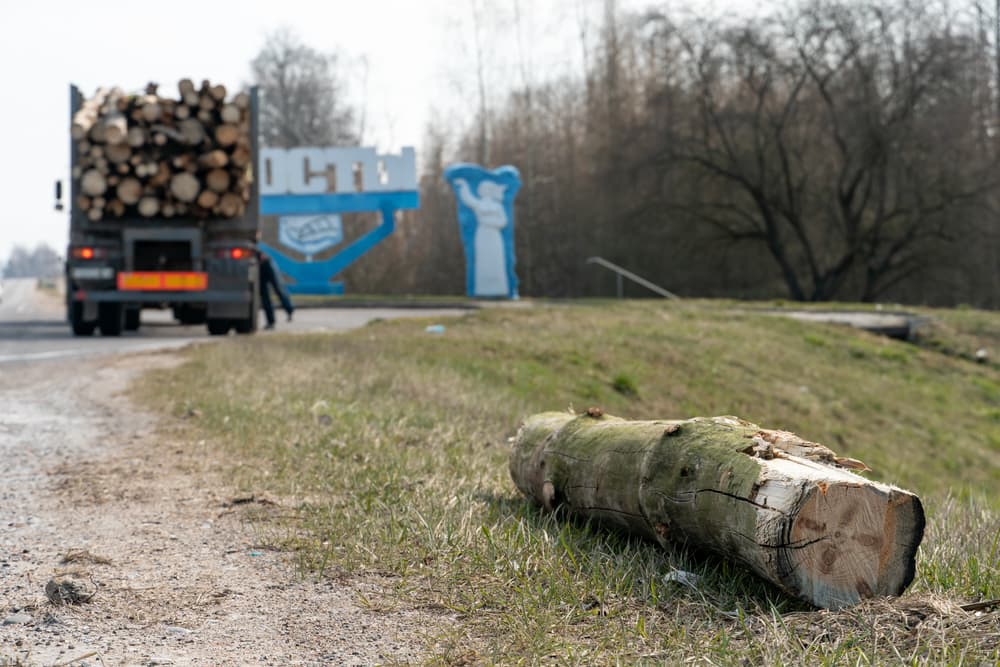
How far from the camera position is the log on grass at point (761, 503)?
9.87 ft

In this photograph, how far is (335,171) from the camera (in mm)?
33875

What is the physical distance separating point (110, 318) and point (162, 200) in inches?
79.3

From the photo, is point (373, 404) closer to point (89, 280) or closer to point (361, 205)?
point (89, 280)

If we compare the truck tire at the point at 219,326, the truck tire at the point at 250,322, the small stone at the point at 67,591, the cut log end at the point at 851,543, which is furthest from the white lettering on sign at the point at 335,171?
the cut log end at the point at 851,543

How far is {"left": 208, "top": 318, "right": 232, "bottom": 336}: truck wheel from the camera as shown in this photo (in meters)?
15.4

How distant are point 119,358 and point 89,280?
3.62m

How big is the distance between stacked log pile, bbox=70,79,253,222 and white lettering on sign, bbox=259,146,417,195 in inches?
745

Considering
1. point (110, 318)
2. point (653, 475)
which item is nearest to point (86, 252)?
point (110, 318)

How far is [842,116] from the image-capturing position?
2967 cm

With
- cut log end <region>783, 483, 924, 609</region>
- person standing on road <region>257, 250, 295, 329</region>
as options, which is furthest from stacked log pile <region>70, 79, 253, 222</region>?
cut log end <region>783, 483, 924, 609</region>

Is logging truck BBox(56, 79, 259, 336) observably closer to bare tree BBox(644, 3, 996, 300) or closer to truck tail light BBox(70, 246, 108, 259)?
truck tail light BBox(70, 246, 108, 259)

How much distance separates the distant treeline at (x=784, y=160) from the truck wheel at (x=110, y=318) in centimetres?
1990

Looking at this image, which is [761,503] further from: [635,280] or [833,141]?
[635,280]

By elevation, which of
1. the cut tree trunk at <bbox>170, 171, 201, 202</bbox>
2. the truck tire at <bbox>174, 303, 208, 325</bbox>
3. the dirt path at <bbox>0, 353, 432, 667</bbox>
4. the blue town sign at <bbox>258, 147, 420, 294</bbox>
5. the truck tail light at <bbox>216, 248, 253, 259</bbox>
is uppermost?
the blue town sign at <bbox>258, 147, 420, 294</bbox>
